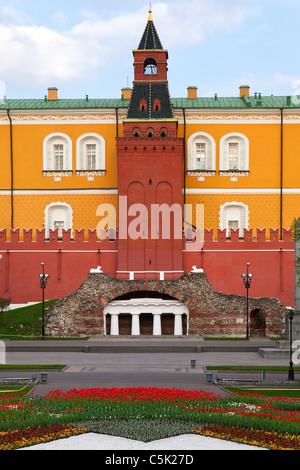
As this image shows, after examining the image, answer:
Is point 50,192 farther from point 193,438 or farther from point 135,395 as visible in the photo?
point 193,438

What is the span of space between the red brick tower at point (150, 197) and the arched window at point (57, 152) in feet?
20.5

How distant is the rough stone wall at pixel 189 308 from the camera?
35500 millimetres

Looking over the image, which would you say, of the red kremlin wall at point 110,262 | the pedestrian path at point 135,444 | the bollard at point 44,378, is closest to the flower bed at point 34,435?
the pedestrian path at point 135,444

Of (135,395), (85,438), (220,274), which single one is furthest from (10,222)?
(85,438)

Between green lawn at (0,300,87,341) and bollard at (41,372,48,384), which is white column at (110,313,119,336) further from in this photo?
bollard at (41,372,48,384)

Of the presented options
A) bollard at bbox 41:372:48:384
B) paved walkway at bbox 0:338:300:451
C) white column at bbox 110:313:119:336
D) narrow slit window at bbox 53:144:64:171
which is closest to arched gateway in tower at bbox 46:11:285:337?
white column at bbox 110:313:119:336

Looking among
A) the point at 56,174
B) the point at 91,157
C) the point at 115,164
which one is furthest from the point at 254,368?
the point at 91,157

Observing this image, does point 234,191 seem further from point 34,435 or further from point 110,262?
point 34,435

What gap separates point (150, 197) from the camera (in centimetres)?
4125

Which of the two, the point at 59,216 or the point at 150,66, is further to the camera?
the point at 59,216

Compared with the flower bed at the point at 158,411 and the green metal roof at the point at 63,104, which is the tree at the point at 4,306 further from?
the flower bed at the point at 158,411

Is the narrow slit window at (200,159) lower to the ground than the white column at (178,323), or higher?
higher

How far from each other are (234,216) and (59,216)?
11.9 m

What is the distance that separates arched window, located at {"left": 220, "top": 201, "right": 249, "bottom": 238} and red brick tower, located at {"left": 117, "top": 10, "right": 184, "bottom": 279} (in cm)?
647
